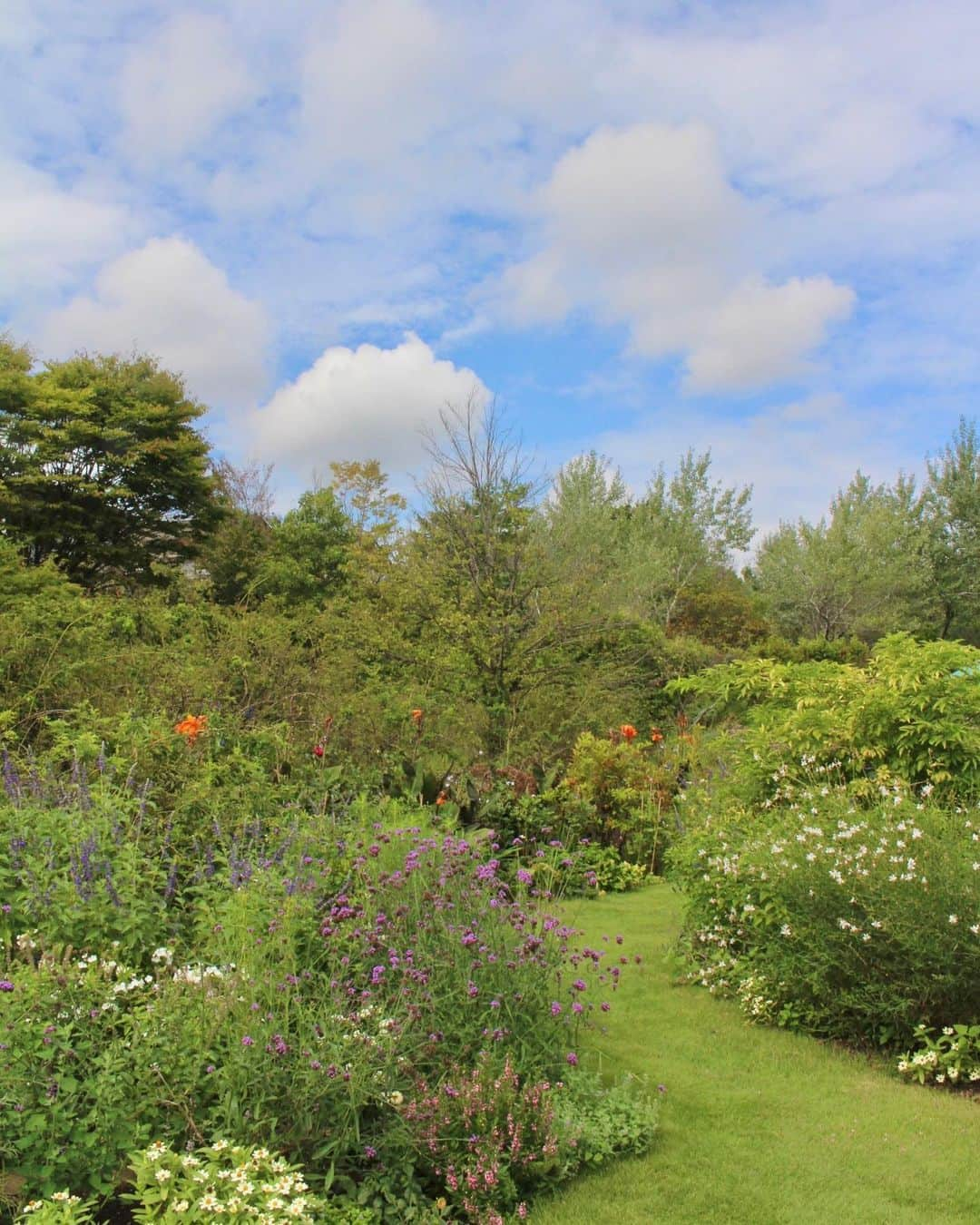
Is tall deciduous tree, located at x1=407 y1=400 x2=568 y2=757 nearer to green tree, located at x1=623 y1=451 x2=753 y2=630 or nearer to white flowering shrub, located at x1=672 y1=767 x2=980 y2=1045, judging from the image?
white flowering shrub, located at x1=672 y1=767 x2=980 y2=1045

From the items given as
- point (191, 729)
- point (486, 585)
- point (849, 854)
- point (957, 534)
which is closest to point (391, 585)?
point (486, 585)

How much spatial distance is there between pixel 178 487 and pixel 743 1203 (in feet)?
64.2

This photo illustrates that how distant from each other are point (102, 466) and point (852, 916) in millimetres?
18825

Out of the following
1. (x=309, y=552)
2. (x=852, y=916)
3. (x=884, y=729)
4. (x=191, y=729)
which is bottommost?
(x=852, y=916)

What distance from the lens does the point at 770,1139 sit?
3.45 meters

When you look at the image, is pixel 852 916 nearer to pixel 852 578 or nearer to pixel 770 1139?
pixel 770 1139

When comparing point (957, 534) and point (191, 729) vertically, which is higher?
point (957, 534)

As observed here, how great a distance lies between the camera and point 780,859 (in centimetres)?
444

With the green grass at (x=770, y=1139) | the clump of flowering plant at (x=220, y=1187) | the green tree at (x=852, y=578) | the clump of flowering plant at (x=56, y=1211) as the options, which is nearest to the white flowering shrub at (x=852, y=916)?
the green grass at (x=770, y=1139)

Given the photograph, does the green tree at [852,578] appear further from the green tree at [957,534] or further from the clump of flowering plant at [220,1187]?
the clump of flowering plant at [220,1187]

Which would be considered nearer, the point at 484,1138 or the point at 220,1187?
the point at 220,1187

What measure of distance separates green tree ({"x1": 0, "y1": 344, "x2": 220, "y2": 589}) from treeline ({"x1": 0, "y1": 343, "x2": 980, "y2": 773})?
59 mm

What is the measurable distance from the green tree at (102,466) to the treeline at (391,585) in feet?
0.19

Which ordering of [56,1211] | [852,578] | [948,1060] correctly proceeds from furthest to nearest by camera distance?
[852,578]
[948,1060]
[56,1211]
